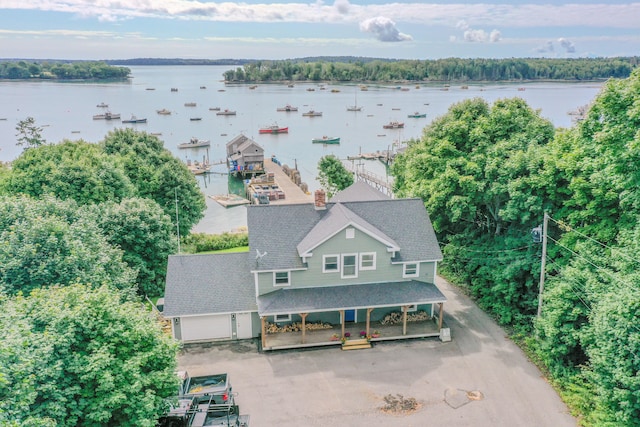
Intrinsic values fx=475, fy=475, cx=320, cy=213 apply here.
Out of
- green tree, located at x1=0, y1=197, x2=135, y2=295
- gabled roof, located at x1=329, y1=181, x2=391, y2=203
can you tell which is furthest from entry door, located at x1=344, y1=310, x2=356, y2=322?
green tree, located at x1=0, y1=197, x2=135, y2=295

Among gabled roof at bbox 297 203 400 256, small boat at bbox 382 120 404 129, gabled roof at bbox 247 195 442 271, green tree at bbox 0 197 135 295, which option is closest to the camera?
green tree at bbox 0 197 135 295

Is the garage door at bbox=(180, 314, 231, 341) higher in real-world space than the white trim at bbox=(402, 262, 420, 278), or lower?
lower

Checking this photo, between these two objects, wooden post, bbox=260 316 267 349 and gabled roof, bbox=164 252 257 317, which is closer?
wooden post, bbox=260 316 267 349

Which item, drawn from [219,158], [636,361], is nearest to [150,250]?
[636,361]

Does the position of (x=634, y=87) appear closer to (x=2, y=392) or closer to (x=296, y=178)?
(x=2, y=392)

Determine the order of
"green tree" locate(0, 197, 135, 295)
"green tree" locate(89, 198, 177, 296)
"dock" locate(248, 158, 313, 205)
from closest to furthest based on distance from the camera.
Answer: "green tree" locate(0, 197, 135, 295) < "green tree" locate(89, 198, 177, 296) < "dock" locate(248, 158, 313, 205)

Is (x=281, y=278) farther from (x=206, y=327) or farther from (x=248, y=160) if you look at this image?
(x=248, y=160)

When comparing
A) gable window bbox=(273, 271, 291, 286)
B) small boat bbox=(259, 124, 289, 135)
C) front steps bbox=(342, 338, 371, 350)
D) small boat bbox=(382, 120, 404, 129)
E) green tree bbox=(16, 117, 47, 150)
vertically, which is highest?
green tree bbox=(16, 117, 47, 150)

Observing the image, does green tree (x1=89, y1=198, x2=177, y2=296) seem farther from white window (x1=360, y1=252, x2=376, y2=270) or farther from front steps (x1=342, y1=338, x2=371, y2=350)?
front steps (x1=342, y1=338, x2=371, y2=350)
